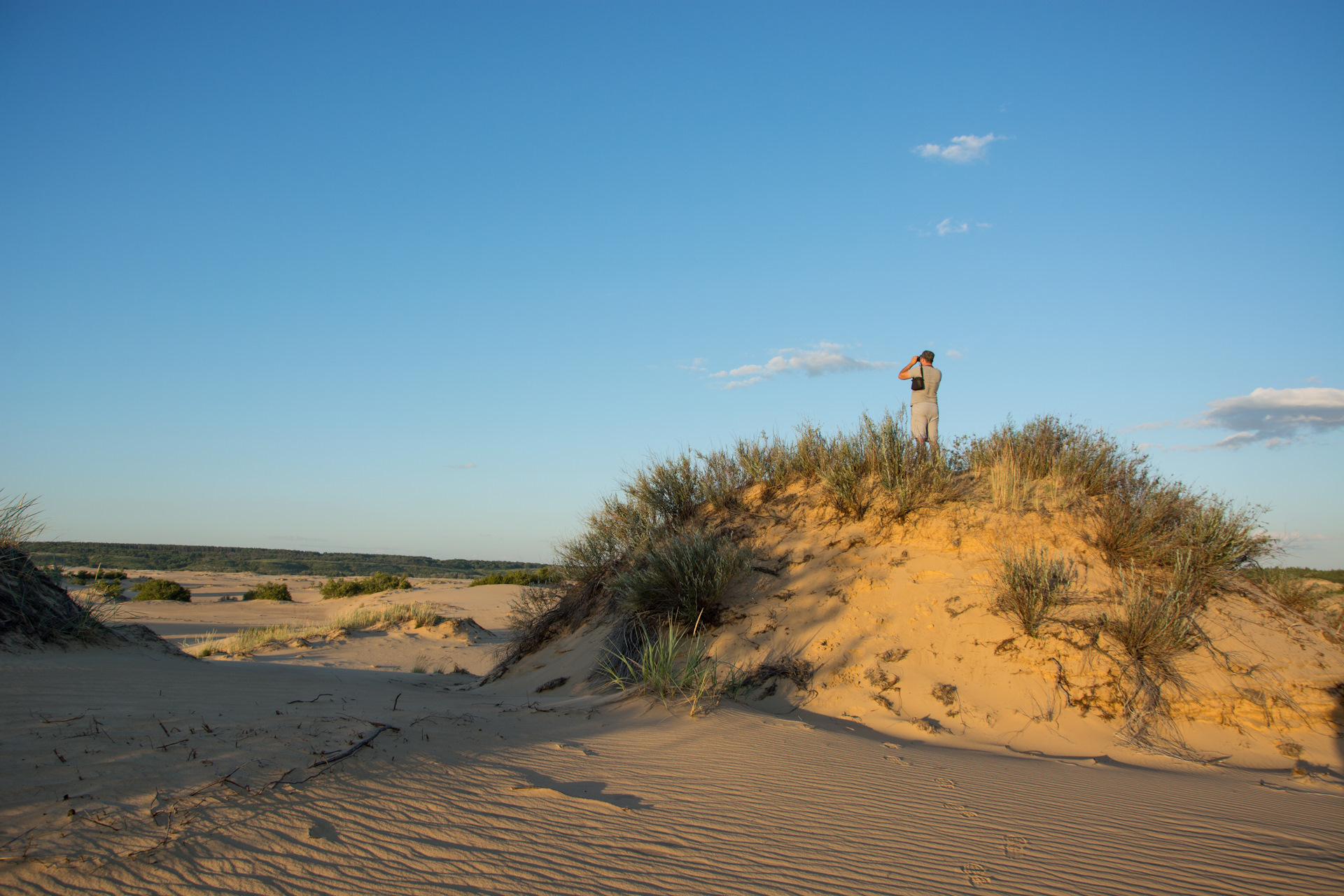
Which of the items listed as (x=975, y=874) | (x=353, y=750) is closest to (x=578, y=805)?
(x=353, y=750)

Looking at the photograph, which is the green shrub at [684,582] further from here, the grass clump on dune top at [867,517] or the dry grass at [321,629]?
the dry grass at [321,629]

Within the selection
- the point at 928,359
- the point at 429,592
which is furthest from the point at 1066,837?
the point at 429,592

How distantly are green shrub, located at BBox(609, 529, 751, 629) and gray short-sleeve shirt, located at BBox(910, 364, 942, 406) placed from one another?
386 centimetres

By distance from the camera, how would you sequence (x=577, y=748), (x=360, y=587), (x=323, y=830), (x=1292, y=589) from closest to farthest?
(x=323, y=830) → (x=577, y=748) → (x=1292, y=589) → (x=360, y=587)

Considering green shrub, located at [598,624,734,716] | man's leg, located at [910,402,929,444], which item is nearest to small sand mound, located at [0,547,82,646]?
green shrub, located at [598,624,734,716]

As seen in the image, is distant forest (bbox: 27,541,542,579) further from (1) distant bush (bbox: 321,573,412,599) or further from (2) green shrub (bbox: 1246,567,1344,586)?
(2) green shrub (bbox: 1246,567,1344,586)

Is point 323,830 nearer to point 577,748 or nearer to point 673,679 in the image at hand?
point 577,748

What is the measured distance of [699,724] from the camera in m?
5.21

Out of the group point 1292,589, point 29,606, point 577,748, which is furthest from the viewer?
point 1292,589

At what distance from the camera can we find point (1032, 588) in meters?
6.63

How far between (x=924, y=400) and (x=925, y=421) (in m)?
0.31

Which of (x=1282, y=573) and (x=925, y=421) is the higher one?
(x=925, y=421)

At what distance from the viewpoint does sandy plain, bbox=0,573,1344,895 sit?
262 cm

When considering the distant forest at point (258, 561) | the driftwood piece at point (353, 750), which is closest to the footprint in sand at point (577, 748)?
the driftwood piece at point (353, 750)
